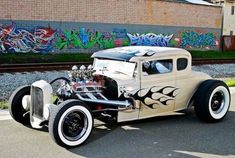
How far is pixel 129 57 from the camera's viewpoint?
7.20 metres

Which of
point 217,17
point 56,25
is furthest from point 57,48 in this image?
point 217,17

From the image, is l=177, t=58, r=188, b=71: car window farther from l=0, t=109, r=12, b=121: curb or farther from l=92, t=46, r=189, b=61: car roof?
l=0, t=109, r=12, b=121: curb

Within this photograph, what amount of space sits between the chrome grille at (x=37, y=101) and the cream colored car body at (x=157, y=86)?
1305 mm

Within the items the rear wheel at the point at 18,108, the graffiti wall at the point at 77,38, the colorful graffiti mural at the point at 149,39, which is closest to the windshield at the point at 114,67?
the rear wheel at the point at 18,108

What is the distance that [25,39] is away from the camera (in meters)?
24.0

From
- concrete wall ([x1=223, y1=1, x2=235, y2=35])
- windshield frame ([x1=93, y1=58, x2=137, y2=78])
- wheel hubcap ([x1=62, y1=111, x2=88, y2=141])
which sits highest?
concrete wall ([x1=223, y1=1, x2=235, y2=35])

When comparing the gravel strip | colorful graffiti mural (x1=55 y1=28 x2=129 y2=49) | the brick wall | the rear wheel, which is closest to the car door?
the rear wheel

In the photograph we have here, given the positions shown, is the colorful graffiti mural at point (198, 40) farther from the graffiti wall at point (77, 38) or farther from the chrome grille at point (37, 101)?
the chrome grille at point (37, 101)

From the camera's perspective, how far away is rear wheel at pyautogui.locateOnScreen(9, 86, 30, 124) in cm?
715

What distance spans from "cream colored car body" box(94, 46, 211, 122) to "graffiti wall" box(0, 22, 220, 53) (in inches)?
673

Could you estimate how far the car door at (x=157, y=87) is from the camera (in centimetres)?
720

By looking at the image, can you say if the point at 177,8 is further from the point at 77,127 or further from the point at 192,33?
the point at 77,127

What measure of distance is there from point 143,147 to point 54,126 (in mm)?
1426

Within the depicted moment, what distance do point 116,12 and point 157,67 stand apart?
21709mm
